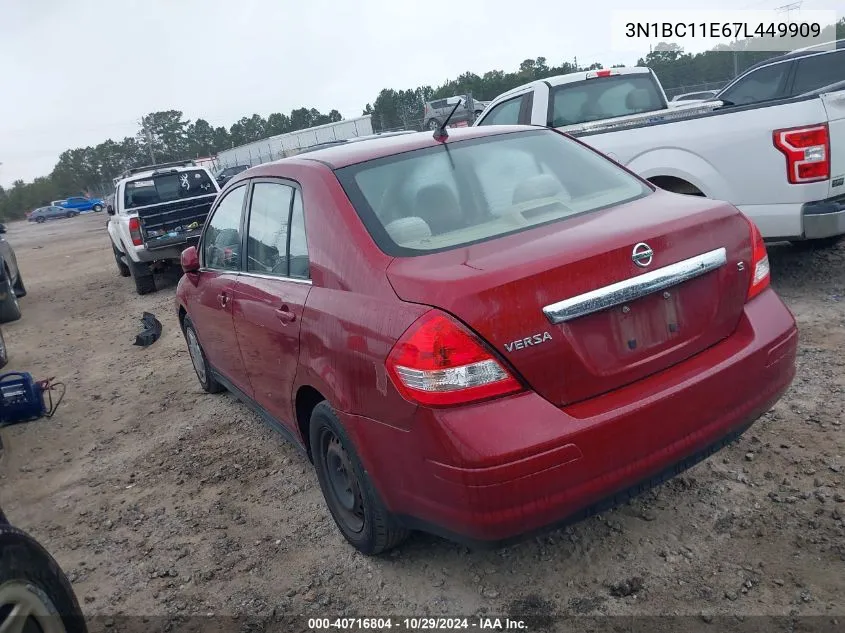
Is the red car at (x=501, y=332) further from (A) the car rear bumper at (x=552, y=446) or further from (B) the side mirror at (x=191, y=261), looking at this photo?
(B) the side mirror at (x=191, y=261)

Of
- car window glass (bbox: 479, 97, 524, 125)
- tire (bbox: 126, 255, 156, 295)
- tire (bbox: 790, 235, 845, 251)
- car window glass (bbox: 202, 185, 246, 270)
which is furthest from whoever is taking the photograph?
tire (bbox: 126, 255, 156, 295)

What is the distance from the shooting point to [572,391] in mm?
2387

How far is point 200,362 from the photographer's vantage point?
575 centimetres

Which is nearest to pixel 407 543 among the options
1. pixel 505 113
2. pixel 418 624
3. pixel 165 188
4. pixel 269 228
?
pixel 418 624

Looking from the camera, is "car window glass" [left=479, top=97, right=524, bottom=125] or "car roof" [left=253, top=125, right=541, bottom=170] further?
"car window glass" [left=479, top=97, right=524, bottom=125]

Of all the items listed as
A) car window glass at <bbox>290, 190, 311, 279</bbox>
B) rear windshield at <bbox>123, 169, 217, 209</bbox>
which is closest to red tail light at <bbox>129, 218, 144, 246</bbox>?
rear windshield at <bbox>123, 169, 217, 209</bbox>

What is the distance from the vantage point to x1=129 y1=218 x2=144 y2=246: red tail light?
1109 centimetres

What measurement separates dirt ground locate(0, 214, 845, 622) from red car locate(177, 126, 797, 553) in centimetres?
34

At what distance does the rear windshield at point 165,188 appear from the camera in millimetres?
13336

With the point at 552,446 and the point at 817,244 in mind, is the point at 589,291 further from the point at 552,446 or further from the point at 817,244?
the point at 817,244

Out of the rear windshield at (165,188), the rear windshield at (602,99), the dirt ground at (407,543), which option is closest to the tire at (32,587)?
the dirt ground at (407,543)

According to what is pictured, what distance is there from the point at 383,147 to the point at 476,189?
557mm

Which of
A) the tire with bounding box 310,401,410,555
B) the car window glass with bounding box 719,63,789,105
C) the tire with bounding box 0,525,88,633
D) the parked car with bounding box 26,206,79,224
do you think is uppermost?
the parked car with bounding box 26,206,79,224

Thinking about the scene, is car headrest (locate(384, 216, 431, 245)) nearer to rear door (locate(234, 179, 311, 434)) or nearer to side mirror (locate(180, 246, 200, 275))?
rear door (locate(234, 179, 311, 434))
